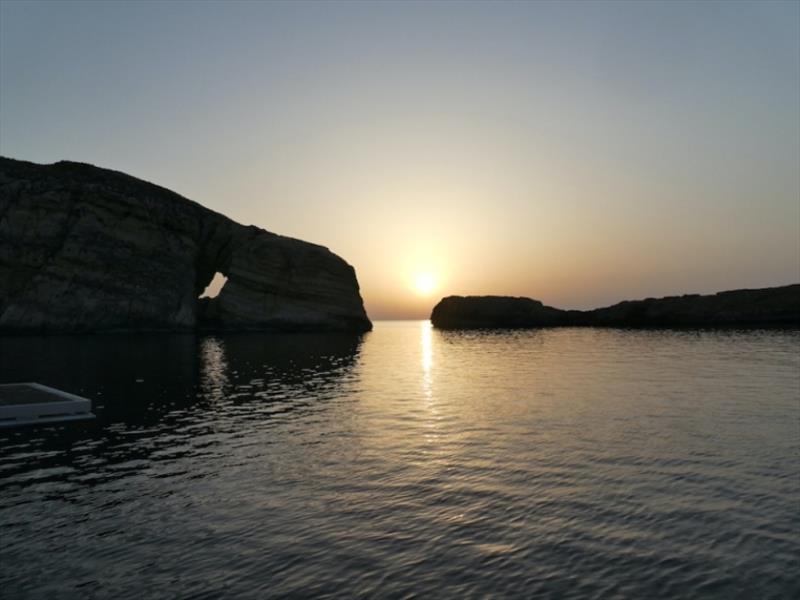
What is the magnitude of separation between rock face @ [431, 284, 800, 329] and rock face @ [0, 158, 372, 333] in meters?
81.0

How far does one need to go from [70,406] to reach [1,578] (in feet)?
67.1

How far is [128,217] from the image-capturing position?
336ft

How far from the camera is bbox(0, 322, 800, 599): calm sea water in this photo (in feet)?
36.6

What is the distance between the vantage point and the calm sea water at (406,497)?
11.1 metres

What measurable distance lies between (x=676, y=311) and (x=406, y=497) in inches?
6146

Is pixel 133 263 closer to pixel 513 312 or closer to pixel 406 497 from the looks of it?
pixel 406 497

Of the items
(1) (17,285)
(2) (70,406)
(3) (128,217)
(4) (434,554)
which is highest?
(3) (128,217)

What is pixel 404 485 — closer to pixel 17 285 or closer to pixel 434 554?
pixel 434 554

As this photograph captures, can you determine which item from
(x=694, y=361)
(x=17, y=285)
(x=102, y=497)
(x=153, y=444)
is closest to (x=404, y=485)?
(x=102, y=497)

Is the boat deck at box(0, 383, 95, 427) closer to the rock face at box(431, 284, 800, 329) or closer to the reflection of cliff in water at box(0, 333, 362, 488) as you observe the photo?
the reflection of cliff in water at box(0, 333, 362, 488)

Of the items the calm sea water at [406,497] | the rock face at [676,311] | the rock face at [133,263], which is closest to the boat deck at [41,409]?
the calm sea water at [406,497]

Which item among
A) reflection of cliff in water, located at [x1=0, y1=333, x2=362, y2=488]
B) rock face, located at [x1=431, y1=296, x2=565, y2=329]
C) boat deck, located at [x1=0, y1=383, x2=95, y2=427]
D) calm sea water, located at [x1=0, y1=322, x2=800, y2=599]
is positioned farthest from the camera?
rock face, located at [x1=431, y1=296, x2=565, y2=329]

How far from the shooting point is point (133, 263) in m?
102

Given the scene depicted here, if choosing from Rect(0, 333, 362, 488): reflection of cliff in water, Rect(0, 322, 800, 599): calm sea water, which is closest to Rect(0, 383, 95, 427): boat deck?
Rect(0, 333, 362, 488): reflection of cliff in water
